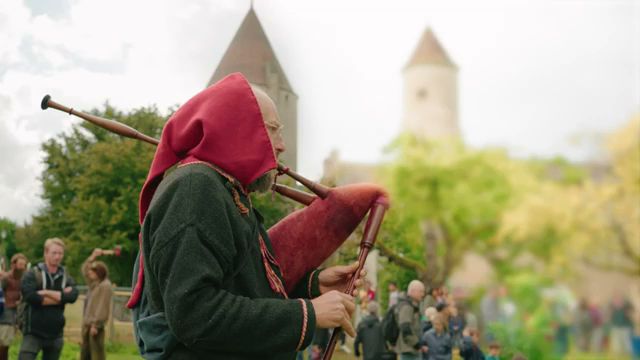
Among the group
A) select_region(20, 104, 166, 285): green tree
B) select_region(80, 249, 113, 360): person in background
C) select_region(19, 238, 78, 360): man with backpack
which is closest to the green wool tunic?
select_region(19, 238, 78, 360): man with backpack

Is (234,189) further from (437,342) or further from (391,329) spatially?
(391,329)

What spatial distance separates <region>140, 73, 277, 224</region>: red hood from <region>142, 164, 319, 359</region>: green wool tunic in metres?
0.04

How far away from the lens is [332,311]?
1569 mm

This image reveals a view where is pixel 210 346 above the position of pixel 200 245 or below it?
below

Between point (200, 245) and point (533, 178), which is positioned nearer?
point (533, 178)

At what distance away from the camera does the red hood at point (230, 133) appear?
1525 millimetres

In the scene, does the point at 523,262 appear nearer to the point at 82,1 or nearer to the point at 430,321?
the point at 82,1

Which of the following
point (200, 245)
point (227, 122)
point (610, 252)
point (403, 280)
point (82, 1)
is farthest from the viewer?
point (403, 280)

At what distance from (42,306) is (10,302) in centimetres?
102

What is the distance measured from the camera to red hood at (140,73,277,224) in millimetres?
1525

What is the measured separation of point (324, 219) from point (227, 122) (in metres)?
0.43

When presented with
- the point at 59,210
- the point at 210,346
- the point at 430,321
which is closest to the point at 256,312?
the point at 210,346

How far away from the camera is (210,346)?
146cm

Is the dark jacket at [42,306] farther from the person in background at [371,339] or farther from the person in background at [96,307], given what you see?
the person in background at [371,339]
